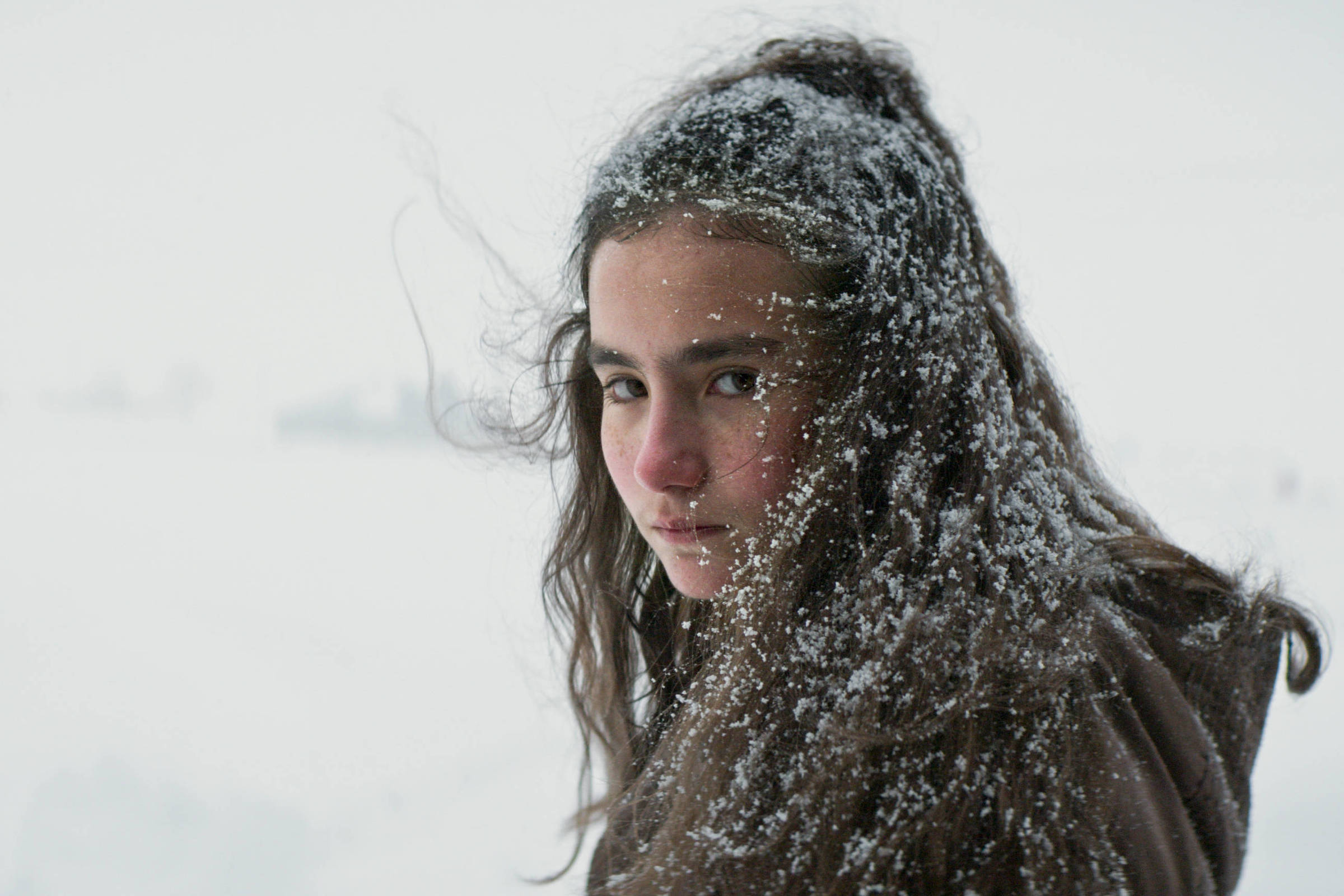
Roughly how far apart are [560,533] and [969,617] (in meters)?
0.37

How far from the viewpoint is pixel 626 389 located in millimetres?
555

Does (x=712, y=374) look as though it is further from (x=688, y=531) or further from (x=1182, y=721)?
(x=1182, y=721)

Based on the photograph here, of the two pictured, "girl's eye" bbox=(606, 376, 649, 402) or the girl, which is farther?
"girl's eye" bbox=(606, 376, 649, 402)

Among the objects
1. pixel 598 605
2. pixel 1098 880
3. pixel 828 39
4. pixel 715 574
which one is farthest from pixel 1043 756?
pixel 828 39

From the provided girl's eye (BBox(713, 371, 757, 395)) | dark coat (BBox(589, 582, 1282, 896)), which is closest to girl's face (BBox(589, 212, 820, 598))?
girl's eye (BBox(713, 371, 757, 395))

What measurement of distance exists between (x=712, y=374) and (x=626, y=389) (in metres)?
0.07

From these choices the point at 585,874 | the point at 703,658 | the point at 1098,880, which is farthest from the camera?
the point at 585,874

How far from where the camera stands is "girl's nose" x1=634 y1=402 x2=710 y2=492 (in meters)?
0.50

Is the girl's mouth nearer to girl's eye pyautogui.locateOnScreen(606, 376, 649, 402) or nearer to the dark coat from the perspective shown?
girl's eye pyautogui.locateOnScreen(606, 376, 649, 402)

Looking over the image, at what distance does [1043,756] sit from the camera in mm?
445

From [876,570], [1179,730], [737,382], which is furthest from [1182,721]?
[737,382]

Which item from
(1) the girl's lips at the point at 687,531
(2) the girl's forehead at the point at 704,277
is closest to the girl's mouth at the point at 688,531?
(1) the girl's lips at the point at 687,531

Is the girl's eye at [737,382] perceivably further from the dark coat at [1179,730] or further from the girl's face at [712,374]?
the dark coat at [1179,730]

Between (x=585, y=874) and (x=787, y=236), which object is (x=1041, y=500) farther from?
(x=585, y=874)
